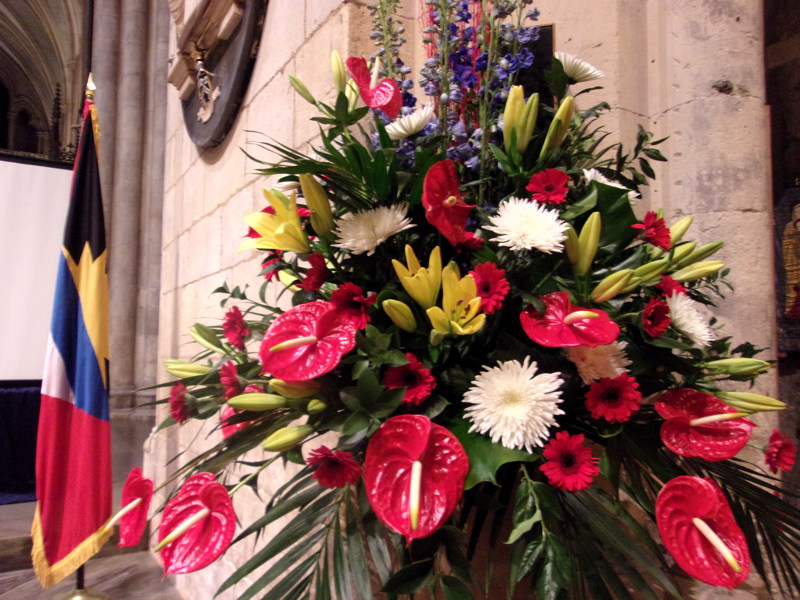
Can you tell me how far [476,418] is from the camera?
0.58 m

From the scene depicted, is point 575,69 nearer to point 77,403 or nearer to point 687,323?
point 687,323

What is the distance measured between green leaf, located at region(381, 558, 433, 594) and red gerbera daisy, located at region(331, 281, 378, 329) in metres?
0.24

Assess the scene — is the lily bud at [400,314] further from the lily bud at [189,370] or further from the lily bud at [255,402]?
the lily bud at [189,370]

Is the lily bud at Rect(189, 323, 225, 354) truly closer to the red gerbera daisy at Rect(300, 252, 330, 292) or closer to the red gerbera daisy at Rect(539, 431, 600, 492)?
the red gerbera daisy at Rect(300, 252, 330, 292)

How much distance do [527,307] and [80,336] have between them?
2.05 meters

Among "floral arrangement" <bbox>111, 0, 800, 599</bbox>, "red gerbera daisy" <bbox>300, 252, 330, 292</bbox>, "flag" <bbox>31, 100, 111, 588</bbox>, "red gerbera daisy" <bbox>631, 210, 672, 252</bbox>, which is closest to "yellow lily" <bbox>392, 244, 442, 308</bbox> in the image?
"floral arrangement" <bbox>111, 0, 800, 599</bbox>

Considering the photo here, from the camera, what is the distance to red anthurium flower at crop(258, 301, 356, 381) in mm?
570

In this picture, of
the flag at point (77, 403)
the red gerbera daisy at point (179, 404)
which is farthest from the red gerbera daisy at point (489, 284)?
the flag at point (77, 403)

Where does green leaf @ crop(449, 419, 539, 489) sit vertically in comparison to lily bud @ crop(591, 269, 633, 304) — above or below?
below

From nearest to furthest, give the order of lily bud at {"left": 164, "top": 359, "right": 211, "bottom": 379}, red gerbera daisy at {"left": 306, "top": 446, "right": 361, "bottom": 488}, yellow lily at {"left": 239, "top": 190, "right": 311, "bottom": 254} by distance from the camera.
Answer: red gerbera daisy at {"left": 306, "top": 446, "right": 361, "bottom": 488} → yellow lily at {"left": 239, "top": 190, "right": 311, "bottom": 254} → lily bud at {"left": 164, "top": 359, "right": 211, "bottom": 379}

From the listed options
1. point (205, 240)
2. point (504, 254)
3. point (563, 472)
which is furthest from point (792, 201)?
point (205, 240)

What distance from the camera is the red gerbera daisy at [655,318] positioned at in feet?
1.96

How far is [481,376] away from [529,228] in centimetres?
16

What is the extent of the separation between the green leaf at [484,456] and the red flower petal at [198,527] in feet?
0.79
